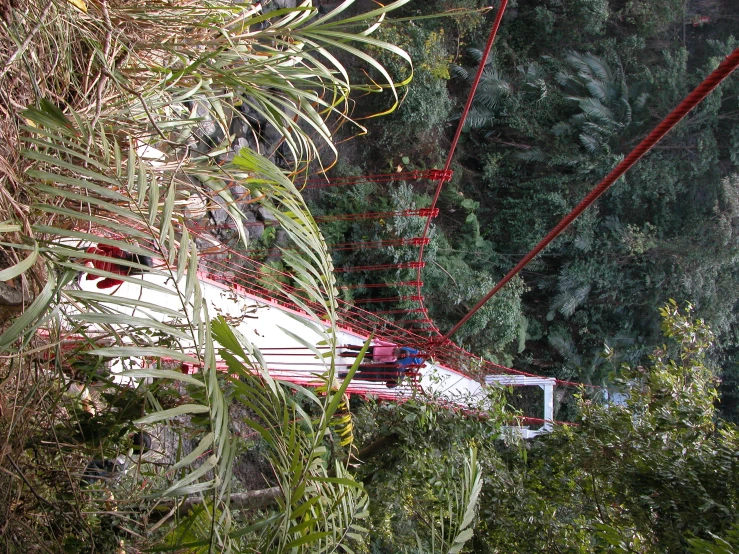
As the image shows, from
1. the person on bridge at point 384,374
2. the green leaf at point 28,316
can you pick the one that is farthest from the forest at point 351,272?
the person on bridge at point 384,374

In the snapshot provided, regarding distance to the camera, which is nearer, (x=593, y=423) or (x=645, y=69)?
(x=593, y=423)

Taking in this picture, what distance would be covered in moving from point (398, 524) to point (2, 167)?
5.45 ft

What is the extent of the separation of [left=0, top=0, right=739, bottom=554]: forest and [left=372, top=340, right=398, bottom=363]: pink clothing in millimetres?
301

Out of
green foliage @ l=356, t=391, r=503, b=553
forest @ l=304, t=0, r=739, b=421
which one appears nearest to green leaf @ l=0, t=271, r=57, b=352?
green foliage @ l=356, t=391, r=503, b=553

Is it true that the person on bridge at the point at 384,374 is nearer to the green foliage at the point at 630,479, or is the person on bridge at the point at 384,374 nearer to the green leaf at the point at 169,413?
the green foliage at the point at 630,479

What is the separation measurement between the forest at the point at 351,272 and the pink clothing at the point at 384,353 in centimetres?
30

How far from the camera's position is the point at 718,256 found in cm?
512

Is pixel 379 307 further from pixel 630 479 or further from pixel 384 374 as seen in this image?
pixel 630 479

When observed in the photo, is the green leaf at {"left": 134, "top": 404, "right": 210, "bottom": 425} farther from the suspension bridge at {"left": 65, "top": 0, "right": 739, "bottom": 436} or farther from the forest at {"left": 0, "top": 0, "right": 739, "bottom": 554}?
the suspension bridge at {"left": 65, "top": 0, "right": 739, "bottom": 436}

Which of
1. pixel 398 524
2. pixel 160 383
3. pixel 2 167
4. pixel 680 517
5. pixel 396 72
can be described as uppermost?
pixel 396 72

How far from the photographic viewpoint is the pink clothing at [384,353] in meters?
3.11

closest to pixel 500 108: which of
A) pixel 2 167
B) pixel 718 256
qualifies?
pixel 718 256

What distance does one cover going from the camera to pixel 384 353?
314cm

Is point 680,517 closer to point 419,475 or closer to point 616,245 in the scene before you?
point 419,475
